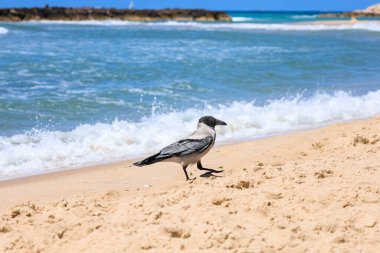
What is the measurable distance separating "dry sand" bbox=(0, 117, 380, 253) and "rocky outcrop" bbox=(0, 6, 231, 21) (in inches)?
2723

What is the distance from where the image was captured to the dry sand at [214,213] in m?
3.53

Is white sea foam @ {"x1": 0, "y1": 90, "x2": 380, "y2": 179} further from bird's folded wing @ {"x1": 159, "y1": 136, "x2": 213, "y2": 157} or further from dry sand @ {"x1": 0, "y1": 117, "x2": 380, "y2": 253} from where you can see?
bird's folded wing @ {"x1": 159, "y1": 136, "x2": 213, "y2": 157}

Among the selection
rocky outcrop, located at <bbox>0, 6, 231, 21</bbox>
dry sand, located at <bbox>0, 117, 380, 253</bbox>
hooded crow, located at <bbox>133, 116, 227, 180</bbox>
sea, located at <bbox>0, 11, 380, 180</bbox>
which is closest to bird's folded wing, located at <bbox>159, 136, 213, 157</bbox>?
hooded crow, located at <bbox>133, 116, 227, 180</bbox>

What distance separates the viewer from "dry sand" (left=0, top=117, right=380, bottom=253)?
3529 millimetres

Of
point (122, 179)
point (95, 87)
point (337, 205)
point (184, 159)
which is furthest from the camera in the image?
point (95, 87)

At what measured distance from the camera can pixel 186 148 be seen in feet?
18.4

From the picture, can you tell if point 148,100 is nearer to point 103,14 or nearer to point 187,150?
point 187,150

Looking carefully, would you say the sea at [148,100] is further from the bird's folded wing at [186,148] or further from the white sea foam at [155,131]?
the bird's folded wing at [186,148]

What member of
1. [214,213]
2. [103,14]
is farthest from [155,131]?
[103,14]

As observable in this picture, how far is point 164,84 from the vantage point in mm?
13836

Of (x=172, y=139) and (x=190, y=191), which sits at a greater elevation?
(x=190, y=191)

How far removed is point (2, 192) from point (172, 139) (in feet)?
10.7

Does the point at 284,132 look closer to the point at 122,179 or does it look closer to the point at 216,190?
the point at 122,179

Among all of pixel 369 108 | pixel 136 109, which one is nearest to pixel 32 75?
pixel 136 109
